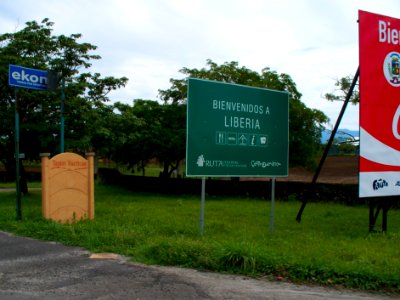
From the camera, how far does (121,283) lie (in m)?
5.90

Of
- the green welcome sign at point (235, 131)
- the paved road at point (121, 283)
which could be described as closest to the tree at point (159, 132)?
the green welcome sign at point (235, 131)

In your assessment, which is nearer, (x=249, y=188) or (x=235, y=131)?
(x=235, y=131)

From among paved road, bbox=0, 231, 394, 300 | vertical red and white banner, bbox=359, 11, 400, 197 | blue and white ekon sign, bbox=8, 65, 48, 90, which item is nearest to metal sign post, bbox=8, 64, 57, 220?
blue and white ekon sign, bbox=8, 65, 48, 90

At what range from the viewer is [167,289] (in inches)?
223

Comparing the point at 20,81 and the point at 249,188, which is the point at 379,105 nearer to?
the point at 20,81

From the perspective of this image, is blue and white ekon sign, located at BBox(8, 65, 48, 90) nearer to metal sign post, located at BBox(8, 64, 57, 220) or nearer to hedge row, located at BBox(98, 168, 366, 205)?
metal sign post, located at BBox(8, 64, 57, 220)

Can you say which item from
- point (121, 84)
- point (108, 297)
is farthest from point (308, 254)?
point (121, 84)

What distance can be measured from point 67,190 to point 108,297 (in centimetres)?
622

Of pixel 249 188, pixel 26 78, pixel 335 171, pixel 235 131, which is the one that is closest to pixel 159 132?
pixel 249 188

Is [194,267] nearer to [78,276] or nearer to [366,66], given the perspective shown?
[78,276]

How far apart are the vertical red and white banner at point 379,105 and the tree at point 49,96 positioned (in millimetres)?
9984

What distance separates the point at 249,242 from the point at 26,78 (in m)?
6.99

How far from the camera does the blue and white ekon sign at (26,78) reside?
1104cm

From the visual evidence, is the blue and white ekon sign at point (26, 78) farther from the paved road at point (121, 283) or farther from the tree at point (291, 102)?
the tree at point (291, 102)
